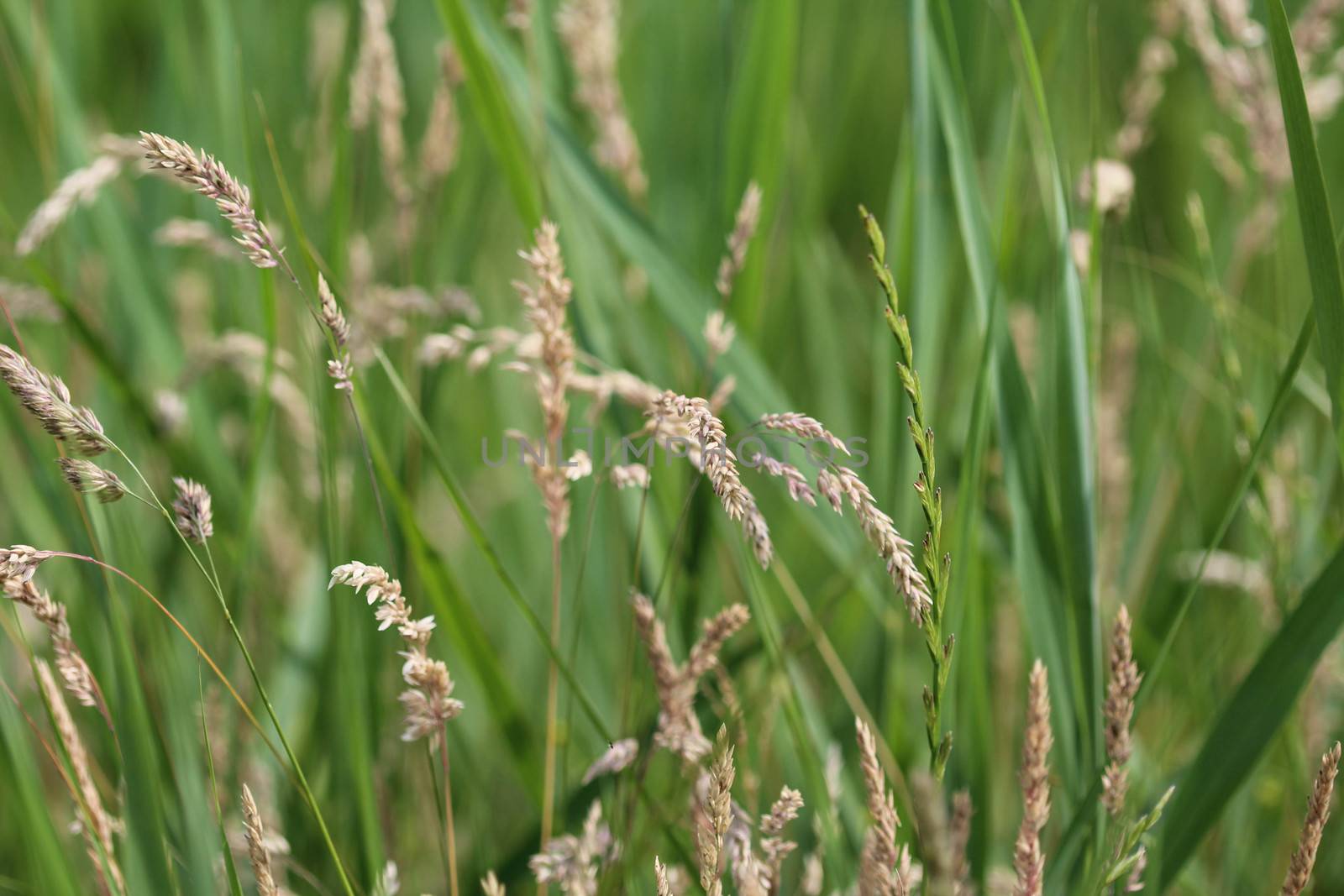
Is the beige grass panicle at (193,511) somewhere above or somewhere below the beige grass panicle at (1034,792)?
above

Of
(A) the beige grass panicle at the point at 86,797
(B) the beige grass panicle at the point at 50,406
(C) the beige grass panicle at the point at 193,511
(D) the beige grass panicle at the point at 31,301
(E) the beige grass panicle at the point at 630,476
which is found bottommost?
(A) the beige grass panicle at the point at 86,797

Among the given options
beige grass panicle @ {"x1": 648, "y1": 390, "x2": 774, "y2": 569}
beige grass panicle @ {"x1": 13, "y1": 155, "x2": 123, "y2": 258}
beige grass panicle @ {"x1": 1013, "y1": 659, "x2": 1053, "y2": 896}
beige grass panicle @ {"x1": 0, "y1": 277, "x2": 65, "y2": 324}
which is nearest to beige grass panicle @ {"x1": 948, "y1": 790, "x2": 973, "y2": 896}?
beige grass panicle @ {"x1": 1013, "y1": 659, "x2": 1053, "y2": 896}

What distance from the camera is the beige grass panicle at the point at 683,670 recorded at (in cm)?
96

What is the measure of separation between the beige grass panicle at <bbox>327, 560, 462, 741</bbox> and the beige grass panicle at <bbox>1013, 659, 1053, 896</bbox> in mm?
460

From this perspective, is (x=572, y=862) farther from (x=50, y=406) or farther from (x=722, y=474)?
(x=50, y=406)

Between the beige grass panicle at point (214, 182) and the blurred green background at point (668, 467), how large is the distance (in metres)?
0.20

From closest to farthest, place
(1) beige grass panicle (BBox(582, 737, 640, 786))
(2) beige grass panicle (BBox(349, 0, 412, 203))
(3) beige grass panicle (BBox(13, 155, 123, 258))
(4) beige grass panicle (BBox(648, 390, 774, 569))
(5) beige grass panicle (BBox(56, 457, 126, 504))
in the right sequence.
A: 1. (4) beige grass panicle (BBox(648, 390, 774, 569))
2. (5) beige grass panicle (BBox(56, 457, 126, 504))
3. (1) beige grass panicle (BBox(582, 737, 640, 786))
4. (3) beige grass panicle (BBox(13, 155, 123, 258))
5. (2) beige grass panicle (BBox(349, 0, 412, 203))

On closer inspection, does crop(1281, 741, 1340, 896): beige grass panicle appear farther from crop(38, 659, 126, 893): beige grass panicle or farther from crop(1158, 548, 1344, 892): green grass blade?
crop(38, 659, 126, 893): beige grass panicle

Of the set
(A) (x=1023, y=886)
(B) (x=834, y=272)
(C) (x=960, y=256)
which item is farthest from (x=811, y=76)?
(A) (x=1023, y=886)

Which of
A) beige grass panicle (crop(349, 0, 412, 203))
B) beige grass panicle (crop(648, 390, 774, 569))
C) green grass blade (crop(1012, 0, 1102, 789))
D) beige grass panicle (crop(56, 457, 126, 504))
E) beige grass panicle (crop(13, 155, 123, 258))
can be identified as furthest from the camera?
beige grass panicle (crop(349, 0, 412, 203))

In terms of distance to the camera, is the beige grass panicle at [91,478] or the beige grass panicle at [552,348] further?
the beige grass panicle at [552,348]

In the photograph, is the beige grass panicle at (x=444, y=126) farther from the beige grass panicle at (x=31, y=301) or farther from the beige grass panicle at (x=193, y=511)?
the beige grass panicle at (x=193, y=511)

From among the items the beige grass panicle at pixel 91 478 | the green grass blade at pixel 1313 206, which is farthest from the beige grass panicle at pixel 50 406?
the green grass blade at pixel 1313 206

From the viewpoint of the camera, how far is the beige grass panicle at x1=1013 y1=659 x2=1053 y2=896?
2.67ft
